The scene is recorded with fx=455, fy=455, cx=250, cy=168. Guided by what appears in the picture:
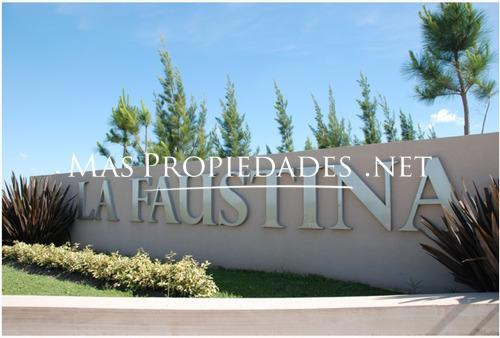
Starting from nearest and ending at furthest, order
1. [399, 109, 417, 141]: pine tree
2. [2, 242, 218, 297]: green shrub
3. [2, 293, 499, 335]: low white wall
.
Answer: [2, 293, 499, 335]: low white wall
[2, 242, 218, 297]: green shrub
[399, 109, 417, 141]: pine tree

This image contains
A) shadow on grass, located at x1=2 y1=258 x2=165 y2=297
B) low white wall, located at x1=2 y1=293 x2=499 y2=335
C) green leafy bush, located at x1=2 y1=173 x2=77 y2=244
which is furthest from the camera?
green leafy bush, located at x1=2 y1=173 x2=77 y2=244

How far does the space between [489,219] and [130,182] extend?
24.1 ft

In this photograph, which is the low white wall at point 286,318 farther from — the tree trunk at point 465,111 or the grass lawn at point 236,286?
the tree trunk at point 465,111

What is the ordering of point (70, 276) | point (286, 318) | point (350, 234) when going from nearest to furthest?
point (286, 318) < point (350, 234) < point (70, 276)

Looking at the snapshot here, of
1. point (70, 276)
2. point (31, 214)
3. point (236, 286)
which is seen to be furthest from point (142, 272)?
point (31, 214)

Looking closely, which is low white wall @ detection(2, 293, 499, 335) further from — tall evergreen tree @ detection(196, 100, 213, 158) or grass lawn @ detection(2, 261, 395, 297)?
tall evergreen tree @ detection(196, 100, 213, 158)

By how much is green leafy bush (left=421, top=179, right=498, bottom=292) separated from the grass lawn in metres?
1.16

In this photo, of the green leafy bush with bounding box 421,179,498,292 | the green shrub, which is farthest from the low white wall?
the green shrub

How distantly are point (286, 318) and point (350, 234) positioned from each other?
106 inches

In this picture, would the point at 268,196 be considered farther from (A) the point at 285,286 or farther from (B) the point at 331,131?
(B) the point at 331,131

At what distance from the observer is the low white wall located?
4.13m

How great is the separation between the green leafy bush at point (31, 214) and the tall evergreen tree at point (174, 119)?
10.3 metres

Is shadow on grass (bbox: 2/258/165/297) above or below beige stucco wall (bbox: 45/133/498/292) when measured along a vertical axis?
below

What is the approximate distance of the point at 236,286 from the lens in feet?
20.2
